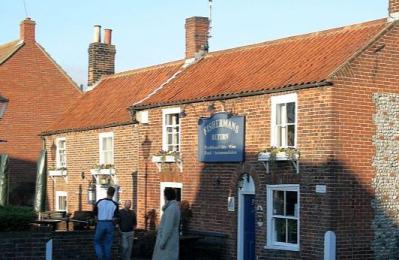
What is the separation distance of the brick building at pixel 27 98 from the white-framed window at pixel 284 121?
19216 millimetres

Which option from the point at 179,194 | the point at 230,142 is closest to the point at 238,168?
the point at 230,142

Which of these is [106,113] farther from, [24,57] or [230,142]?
[24,57]

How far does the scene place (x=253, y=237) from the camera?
2075cm

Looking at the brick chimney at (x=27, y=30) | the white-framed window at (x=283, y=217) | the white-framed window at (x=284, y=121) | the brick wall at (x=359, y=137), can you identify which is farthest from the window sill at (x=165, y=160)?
the brick chimney at (x=27, y=30)

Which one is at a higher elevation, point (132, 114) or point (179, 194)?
point (132, 114)

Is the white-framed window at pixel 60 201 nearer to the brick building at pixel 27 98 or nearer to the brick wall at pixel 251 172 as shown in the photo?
the brick building at pixel 27 98

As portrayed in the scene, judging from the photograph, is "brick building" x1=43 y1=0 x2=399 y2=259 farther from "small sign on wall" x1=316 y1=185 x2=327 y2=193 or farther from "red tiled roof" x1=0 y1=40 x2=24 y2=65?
"red tiled roof" x1=0 y1=40 x2=24 y2=65

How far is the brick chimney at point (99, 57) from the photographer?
115 ft

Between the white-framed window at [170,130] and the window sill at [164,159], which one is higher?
the white-framed window at [170,130]

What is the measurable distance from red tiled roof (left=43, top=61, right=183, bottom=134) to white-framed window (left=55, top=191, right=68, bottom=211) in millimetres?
2571

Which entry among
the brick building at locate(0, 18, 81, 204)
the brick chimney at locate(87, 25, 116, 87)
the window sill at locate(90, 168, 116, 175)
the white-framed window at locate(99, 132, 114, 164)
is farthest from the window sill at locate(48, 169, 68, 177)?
the brick chimney at locate(87, 25, 116, 87)

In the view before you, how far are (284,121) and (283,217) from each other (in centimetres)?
240

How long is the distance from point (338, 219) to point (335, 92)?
2.95 meters

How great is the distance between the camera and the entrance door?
68.3 ft
